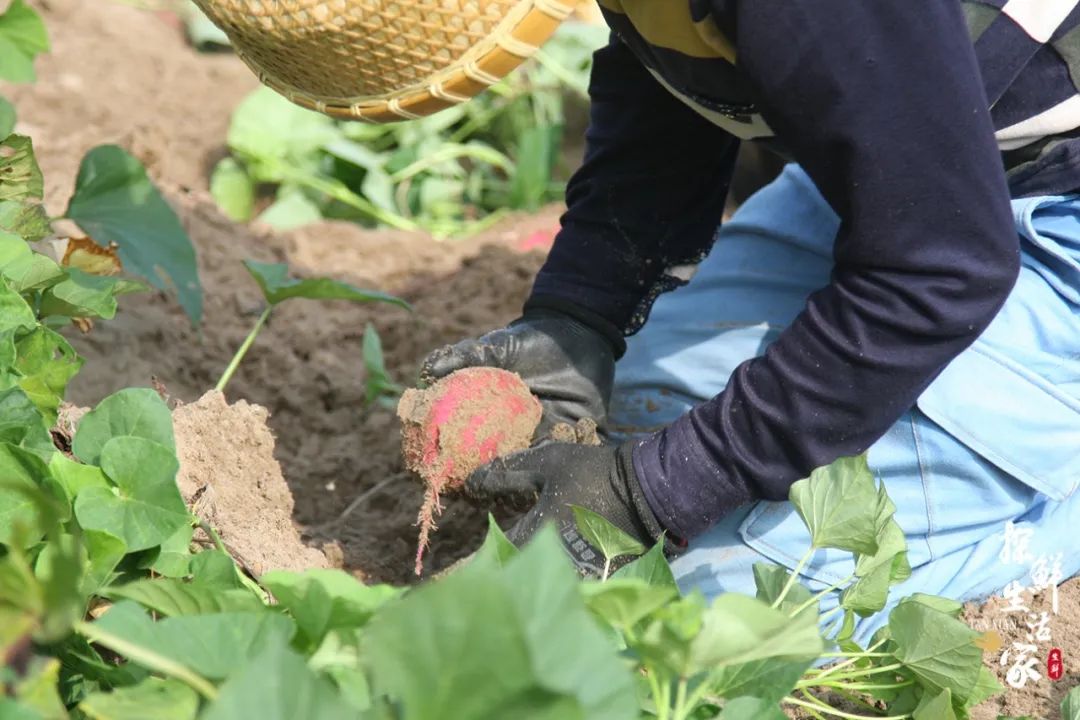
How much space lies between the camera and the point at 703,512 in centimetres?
123

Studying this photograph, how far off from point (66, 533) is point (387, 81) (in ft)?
1.57

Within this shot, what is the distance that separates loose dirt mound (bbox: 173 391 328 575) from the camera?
1.30m

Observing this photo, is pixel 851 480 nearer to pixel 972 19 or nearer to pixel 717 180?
pixel 972 19

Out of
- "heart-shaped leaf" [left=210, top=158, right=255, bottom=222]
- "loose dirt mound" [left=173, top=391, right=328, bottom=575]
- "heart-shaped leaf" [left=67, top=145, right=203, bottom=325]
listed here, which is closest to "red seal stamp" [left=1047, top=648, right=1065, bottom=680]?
"loose dirt mound" [left=173, top=391, right=328, bottom=575]

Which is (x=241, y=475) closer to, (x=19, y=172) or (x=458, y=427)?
(x=458, y=427)

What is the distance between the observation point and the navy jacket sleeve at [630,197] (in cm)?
160

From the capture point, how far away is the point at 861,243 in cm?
108

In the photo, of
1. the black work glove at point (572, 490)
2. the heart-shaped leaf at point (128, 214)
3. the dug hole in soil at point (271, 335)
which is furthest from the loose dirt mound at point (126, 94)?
the black work glove at point (572, 490)

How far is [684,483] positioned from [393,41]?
0.50 metres

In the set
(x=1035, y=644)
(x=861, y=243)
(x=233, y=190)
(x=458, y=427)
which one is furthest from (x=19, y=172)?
(x=233, y=190)

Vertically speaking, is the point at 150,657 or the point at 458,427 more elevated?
the point at 150,657

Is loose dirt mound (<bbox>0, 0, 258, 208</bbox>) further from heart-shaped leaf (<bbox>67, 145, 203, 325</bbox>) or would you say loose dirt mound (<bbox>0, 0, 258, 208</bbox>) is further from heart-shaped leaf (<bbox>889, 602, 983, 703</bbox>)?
heart-shaped leaf (<bbox>889, 602, 983, 703</bbox>)

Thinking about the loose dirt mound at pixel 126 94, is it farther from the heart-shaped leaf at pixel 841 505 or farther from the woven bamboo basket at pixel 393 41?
the heart-shaped leaf at pixel 841 505

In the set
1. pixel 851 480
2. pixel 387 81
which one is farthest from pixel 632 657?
pixel 387 81
